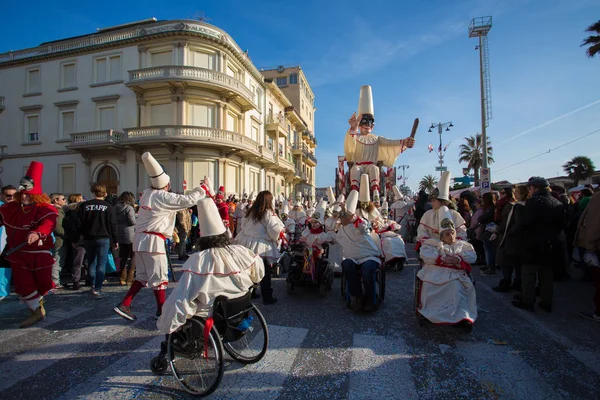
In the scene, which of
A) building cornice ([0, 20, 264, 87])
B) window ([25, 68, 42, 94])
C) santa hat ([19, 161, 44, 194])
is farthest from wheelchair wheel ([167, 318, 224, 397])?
window ([25, 68, 42, 94])

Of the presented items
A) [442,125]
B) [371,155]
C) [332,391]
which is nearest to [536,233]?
[332,391]

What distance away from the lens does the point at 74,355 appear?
3211 mm

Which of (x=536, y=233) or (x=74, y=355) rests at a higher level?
(x=536, y=233)

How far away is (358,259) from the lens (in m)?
4.50

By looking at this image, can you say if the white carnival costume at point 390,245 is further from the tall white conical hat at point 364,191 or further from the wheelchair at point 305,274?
the wheelchair at point 305,274

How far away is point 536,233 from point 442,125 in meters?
21.0

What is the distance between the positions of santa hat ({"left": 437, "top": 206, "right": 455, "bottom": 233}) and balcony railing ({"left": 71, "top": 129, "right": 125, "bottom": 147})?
20.7 metres

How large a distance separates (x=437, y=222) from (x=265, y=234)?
102 inches

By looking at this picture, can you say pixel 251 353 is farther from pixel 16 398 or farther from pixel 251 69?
pixel 251 69

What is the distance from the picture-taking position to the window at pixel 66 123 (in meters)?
22.0

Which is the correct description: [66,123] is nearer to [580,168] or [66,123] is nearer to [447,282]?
[447,282]

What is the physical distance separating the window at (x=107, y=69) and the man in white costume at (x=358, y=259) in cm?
2259

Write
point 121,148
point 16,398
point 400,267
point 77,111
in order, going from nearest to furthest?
point 16,398
point 400,267
point 121,148
point 77,111

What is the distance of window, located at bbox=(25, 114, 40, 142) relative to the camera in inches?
907
